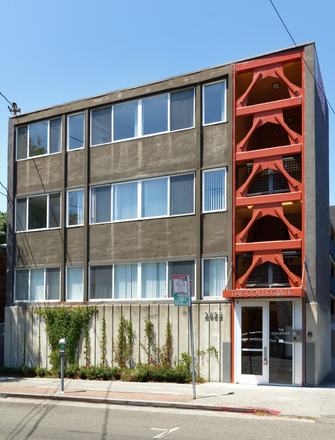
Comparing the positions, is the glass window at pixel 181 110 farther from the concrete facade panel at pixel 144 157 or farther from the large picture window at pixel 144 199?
the large picture window at pixel 144 199

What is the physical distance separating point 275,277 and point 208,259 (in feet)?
7.54

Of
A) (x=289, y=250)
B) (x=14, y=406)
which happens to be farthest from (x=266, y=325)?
(x=14, y=406)

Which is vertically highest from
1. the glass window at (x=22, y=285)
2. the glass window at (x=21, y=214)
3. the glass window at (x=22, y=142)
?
the glass window at (x=22, y=142)

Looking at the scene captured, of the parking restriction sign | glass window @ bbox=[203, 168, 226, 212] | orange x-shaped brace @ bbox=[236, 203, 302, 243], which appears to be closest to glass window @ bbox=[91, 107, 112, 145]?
glass window @ bbox=[203, 168, 226, 212]

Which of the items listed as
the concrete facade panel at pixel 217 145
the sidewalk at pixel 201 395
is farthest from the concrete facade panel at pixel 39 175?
the sidewalk at pixel 201 395

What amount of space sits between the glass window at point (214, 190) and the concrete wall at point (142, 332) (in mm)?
Answer: 3273

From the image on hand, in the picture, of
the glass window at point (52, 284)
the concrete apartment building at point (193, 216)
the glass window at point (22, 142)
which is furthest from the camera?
the glass window at point (22, 142)

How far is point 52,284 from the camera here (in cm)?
2158

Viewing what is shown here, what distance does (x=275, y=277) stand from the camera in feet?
57.3

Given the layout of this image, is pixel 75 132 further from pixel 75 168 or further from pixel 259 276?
pixel 259 276

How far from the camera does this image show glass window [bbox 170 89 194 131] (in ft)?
62.7

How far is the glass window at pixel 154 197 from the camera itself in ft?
63.3

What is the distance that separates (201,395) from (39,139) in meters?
13.2

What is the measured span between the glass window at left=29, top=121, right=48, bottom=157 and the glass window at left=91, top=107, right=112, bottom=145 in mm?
2476
